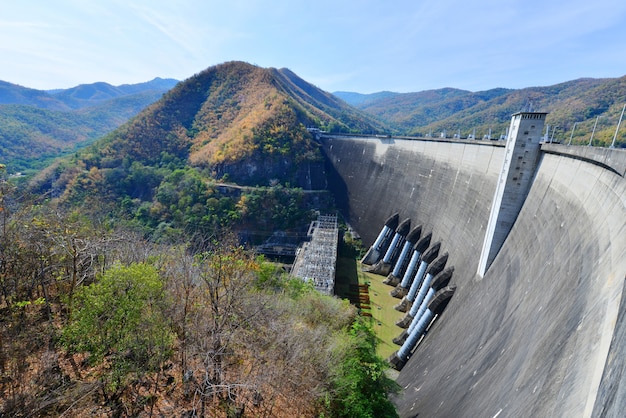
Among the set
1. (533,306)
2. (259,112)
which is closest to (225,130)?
(259,112)

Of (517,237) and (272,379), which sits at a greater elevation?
(517,237)

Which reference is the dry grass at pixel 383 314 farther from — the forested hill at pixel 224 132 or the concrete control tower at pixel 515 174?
the forested hill at pixel 224 132

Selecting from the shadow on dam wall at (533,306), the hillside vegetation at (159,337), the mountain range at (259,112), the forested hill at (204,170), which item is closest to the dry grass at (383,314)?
the shadow on dam wall at (533,306)

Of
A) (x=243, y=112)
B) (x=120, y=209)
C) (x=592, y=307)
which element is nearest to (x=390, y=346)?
(x=592, y=307)

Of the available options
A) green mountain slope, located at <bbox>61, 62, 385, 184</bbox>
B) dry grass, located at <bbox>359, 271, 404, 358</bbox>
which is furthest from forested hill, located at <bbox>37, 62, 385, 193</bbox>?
dry grass, located at <bbox>359, 271, 404, 358</bbox>

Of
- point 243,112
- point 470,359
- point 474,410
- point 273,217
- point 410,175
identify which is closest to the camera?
point 474,410

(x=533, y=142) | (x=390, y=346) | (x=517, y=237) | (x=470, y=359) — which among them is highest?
(x=533, y=142)

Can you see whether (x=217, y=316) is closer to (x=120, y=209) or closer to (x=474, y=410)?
(x=474, y=410)
